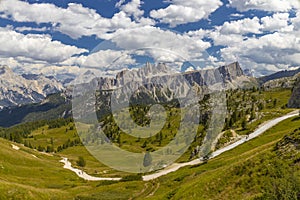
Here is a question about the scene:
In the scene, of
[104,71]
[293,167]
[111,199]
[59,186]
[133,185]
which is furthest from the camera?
[59,186]

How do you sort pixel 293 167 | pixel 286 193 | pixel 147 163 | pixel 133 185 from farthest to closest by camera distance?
pixel 147 163, pixel 133 185, pixel 293 167, pixel 286 193

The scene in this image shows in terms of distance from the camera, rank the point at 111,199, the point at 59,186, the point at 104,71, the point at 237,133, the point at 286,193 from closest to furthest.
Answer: the point at 286,193
the point at 104,71
the point at 111,199
the point at 59,186
the point at 237,133

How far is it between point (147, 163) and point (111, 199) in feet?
367

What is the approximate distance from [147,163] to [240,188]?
144 m

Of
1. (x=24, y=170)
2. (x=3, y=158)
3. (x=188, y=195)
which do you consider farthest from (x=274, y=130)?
(x=3, y=158)

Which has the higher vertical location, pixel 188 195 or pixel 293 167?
pixel 293 167

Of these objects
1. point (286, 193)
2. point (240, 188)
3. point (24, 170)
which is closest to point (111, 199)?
point (240, 188)

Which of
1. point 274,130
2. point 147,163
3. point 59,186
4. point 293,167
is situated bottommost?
point 147,163

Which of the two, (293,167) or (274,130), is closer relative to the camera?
(293,167)

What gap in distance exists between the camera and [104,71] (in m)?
45.3

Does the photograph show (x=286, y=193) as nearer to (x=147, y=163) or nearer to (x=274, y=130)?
(x=274, y=130)

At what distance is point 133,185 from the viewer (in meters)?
88.4

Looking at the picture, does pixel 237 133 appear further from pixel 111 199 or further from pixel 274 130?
pixel 111 199

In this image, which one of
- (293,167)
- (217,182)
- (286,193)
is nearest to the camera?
(286,193)
